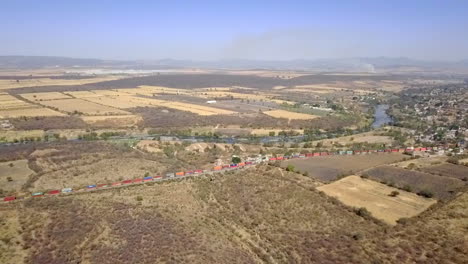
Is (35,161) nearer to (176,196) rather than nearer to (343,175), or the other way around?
(176,196)

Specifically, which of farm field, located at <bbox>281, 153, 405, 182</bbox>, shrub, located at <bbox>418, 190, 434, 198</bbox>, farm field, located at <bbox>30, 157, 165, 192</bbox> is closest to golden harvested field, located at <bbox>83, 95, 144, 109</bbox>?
farm field, located at <bbox>30, 157, 165, 192</bbox>

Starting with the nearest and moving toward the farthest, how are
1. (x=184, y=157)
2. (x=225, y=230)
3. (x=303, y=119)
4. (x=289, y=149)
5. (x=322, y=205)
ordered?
(x=225, y=230)
(x=322, y=205)
(x=184, y=157)
(x=289, y=149)
(x=303, y=119)

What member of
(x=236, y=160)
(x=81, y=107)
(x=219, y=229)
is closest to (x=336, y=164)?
(x=236, y=160)

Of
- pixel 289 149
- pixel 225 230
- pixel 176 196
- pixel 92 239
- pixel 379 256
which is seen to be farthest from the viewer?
pixel 289 149

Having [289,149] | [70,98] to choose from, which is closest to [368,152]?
[289,149]

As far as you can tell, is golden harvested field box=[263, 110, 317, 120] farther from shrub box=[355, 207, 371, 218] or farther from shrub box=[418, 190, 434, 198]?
shrub box=[355, 207, 371, 218]
